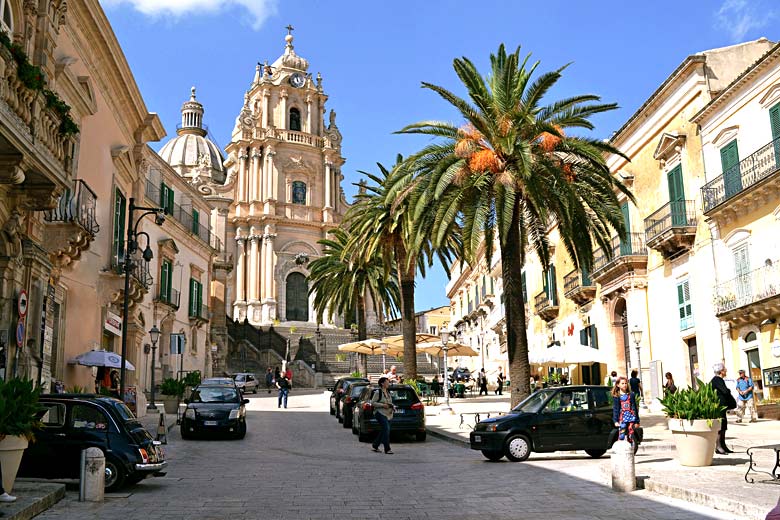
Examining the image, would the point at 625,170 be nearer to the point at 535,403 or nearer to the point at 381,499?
the point at 535,403

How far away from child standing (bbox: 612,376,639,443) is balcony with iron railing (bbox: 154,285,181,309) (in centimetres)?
2734

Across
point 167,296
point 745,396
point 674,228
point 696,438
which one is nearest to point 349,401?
point 745,396

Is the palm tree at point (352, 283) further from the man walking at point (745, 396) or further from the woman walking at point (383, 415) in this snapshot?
the man walking at point (745, 396)

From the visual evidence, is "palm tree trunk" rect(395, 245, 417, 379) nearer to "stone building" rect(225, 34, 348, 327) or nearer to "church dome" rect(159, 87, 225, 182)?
"stone building" rect(225, 34, 348, 327)

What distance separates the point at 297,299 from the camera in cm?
6406

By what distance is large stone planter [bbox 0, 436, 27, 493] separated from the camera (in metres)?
9.38

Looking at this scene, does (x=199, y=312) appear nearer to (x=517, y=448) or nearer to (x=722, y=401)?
(x=517, y=448)

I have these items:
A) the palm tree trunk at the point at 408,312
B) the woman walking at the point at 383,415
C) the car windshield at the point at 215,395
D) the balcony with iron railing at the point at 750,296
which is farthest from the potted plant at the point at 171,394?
A: the balcony with iron railing at the point at 750,296

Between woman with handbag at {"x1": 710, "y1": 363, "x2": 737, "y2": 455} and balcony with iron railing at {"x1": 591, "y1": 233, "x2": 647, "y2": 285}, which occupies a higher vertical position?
balcony with iron railing at {"x1": 591, "y1": 233, "x2": 647, "y2": 285}

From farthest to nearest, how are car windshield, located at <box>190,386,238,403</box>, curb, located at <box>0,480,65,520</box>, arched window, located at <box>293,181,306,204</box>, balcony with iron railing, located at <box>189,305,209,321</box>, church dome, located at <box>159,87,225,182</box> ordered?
church dome, located at <box>159,87,225,182</box> → arched window, located at <box>293,181,306,204</box> → balcony with iron railing, located at <box>189,305,209,321</box> → car windshield, located at <box>190,386,238,403</box> → curb, located at <box>0,480,65,520</box>

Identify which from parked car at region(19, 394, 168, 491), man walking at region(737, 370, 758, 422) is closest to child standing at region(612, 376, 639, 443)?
parked car at region(19, 394, 168, 491)

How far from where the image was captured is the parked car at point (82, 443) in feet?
37.8

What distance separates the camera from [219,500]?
1071 cm

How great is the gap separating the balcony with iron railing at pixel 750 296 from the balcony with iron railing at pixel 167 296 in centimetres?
2420
